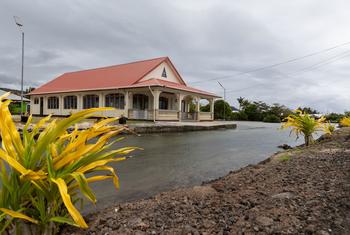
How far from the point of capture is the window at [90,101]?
23.7 metres

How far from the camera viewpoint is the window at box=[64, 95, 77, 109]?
993 inches

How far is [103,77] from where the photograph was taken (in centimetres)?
2516

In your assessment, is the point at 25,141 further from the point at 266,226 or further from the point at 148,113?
the point at 148,113

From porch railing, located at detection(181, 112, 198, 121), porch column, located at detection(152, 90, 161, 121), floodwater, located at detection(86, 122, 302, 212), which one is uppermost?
porch column, located at detection(152, 90, 161, 121)

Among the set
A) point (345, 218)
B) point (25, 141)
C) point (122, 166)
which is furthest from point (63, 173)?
point (122, 166)

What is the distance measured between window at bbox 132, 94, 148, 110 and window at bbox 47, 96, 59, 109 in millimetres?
10362

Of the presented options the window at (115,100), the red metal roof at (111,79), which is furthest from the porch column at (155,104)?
the window at (115,100)

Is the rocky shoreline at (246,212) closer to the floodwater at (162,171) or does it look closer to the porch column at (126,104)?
the floodwater at (162,171)

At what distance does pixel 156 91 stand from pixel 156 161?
502 inches

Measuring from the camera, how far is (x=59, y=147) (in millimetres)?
2086

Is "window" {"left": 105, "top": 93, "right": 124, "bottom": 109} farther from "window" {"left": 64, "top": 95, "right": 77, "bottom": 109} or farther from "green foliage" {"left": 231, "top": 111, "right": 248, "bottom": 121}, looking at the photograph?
"green foliage" {"left": 231, "top": 111, "right": 248, "bottom": 121}

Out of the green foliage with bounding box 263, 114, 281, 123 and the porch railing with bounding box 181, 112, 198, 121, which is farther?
the green foliage with bounding box 263, 114, 281, 123

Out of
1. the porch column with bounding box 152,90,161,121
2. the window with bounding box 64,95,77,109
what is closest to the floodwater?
the porch column with bounding box 152,90,161,121

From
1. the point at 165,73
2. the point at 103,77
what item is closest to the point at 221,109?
the point at 165,73
